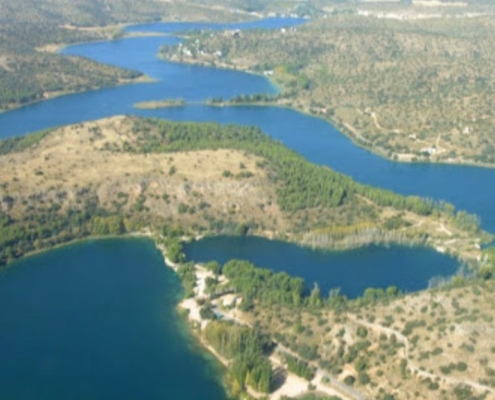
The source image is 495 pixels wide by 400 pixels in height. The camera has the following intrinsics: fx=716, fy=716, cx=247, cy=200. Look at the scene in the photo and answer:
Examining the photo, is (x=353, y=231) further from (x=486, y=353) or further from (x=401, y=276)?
(x=486, y=353)

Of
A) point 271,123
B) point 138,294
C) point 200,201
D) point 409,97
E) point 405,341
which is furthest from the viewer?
point 409,97

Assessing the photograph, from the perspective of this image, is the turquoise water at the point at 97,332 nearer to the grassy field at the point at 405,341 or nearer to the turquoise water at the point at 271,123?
the grassy field at the point at 405,341

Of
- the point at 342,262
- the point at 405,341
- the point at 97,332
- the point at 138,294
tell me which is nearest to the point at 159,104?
the point at 342,262

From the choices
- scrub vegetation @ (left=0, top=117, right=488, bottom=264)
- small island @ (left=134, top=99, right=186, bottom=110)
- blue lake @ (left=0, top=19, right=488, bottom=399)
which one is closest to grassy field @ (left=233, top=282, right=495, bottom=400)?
blue lake @ (left=0, top=19, right=488, bottom=399)

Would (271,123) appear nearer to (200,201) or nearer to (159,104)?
(159,104)

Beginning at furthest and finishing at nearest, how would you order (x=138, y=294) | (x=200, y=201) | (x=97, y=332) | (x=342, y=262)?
(x=200, y=201) < (x=342, y=262) < (x=138, y=294) < (x=97, y=332)

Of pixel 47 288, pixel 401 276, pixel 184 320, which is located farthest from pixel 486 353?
pixel 47 288

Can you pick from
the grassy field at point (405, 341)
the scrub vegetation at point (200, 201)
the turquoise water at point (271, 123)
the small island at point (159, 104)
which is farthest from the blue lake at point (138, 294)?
the small island at point (159, 104)
